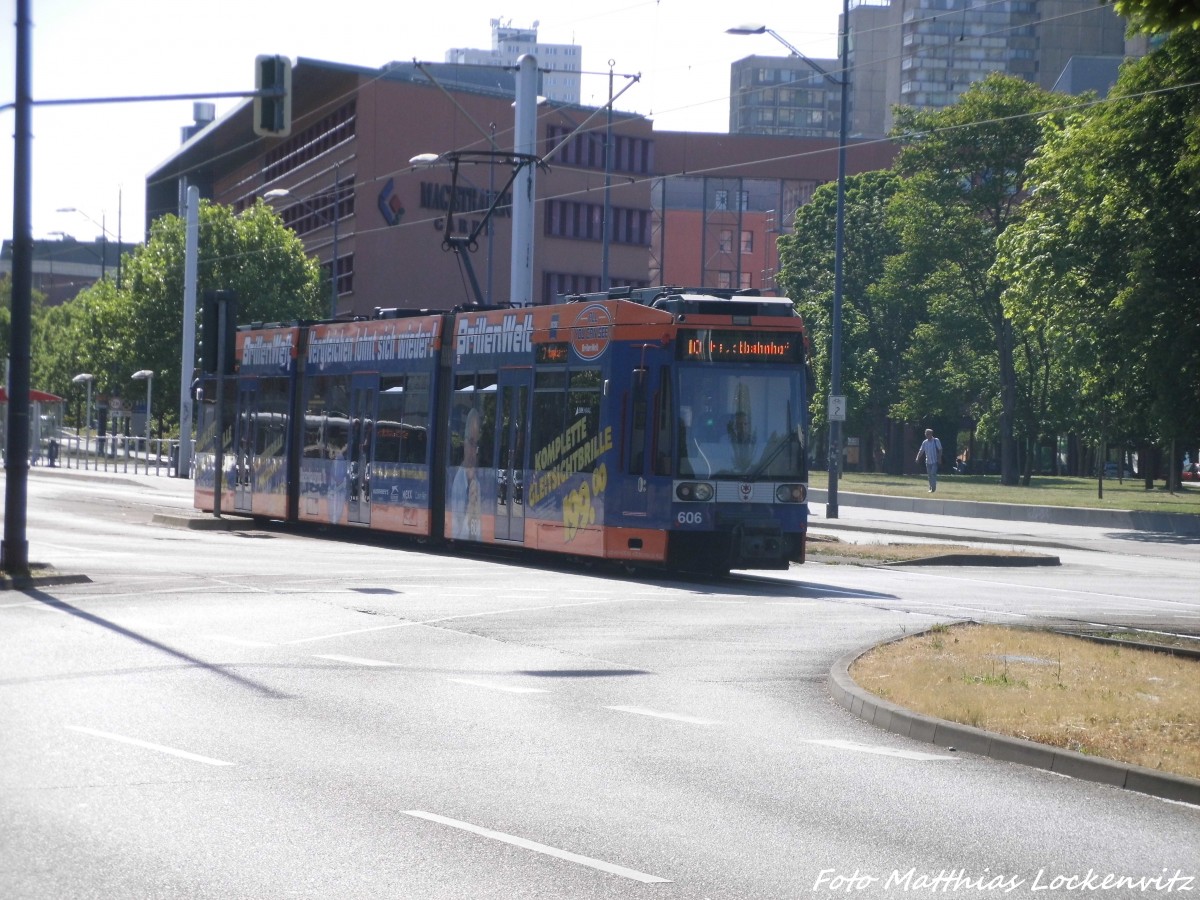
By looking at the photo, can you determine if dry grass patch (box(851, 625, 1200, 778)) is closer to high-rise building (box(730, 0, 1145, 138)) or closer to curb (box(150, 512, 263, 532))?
curb (box(150, 512, 263, 532))

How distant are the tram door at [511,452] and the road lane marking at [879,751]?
13.1m

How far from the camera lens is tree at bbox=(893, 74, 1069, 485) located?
218 feet

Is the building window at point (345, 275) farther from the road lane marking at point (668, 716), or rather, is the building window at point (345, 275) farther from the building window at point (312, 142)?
the road lane marking at point (668, 716)

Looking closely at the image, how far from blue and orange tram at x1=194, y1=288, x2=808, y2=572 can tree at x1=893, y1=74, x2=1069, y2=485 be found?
43.1 meters

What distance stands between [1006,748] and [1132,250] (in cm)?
3264

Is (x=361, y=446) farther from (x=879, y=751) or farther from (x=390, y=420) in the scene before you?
(x=879, y=751)

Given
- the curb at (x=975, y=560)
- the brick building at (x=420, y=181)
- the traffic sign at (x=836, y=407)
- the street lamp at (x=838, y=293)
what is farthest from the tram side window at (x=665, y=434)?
the brick building at (x=420, y=181)

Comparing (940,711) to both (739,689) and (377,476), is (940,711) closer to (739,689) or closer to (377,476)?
(739,689)

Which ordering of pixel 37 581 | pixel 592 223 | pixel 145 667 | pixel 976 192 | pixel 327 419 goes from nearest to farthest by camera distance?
pixel 145 667 < pixel 37 581 < pixel 327 419 < pixel 976 192 < pixel 592 223

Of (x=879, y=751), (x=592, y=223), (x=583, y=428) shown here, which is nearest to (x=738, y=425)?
(x=583, y=428)

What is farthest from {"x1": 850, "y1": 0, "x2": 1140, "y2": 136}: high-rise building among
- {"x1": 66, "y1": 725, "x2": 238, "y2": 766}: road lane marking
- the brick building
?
{"x1": 66, "y1": 725, "x2": 238, "y2": 766}: road lane marking

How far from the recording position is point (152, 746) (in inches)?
357

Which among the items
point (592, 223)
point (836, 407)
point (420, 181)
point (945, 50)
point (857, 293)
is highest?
point (945, 50)

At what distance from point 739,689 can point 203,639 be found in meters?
4.67
